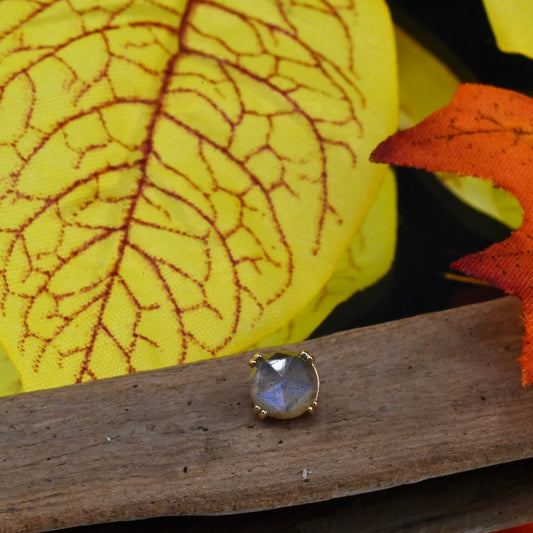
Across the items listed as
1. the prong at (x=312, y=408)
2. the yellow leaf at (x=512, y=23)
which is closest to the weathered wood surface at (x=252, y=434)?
the prong at (x=312, y=408)

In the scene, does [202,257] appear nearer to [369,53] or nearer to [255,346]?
[255,346]

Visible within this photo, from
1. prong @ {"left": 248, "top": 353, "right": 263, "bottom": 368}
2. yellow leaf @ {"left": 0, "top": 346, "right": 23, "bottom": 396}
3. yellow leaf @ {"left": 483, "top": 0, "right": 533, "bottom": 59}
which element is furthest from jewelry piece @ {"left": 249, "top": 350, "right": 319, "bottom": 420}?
yellow leaf @ {"left": 483, "top": 0, "right": 533, "bottom": 59}

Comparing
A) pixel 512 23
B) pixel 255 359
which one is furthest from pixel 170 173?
pixel 512 23

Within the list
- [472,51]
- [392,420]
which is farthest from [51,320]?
[472,51]

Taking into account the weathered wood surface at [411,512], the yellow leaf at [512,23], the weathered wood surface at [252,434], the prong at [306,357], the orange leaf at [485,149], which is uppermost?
the yellow leaf at [512,23]

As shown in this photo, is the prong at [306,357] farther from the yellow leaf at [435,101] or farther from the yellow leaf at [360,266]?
the yellow leaf at [435,101]

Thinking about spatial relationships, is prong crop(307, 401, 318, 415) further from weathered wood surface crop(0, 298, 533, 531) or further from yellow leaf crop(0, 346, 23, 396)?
yellow leaf crop(0, 346, 23, 396)
